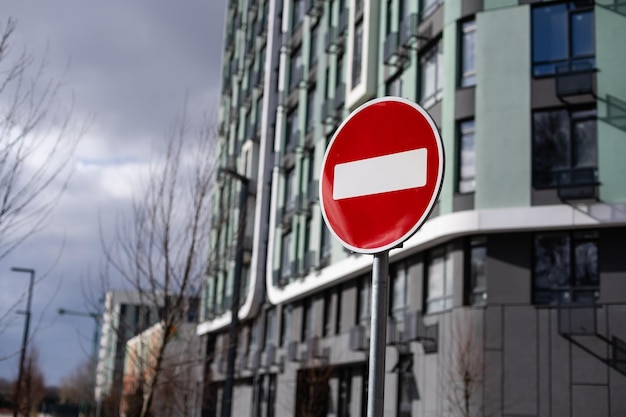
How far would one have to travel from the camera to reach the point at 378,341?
318cm

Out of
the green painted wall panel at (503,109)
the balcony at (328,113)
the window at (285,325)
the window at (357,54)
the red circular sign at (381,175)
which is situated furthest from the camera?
the window at (285,325)

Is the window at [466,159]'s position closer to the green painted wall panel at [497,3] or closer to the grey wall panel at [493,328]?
the green painted wall panel at [497,3]

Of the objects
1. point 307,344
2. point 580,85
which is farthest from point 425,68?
point 307,344

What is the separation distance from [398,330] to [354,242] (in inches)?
1020

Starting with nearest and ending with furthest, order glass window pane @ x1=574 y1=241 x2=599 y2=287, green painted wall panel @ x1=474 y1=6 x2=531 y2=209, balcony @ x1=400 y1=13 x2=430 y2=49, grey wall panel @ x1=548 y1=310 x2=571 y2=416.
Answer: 1. grey wall panel @ x1=548 y1=310 x2=571 y2=416
2. glass window pane @ x1=574 y1=241 x2=599 y2=287
3. green painted wall panel @ x1=474 y1=6 x2=531 y2=209
4. balcony @ x1=400 y1=13 x2=430 y2=49

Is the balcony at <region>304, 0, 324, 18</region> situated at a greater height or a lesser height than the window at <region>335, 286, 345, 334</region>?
greater

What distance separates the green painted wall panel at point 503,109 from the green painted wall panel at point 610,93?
1893 millimetres

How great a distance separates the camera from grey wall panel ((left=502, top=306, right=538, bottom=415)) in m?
24.2

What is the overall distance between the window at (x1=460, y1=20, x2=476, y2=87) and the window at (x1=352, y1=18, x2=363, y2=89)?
21.2ft

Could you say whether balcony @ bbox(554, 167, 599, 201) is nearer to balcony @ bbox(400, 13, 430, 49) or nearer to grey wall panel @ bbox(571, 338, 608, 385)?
grey wall panel @ bbox(571, 338, 608, 385)

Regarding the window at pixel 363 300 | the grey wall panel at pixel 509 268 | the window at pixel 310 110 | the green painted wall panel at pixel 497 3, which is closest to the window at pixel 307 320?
the window at pixel 363 300

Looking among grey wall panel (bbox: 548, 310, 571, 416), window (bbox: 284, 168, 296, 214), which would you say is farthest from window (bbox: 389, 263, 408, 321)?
window (bbox: 284, 168, 296, 214)

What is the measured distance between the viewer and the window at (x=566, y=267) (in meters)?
24.4

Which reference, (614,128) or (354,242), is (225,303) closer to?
(614,128)
